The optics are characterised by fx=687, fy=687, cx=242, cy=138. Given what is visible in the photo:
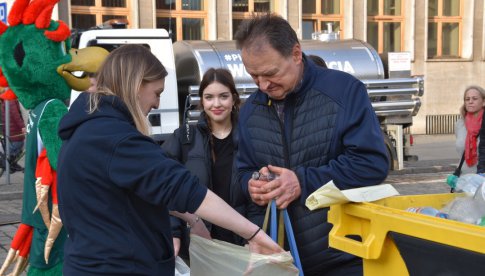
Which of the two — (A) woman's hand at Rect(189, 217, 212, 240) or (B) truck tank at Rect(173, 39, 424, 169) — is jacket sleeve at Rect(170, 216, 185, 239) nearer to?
(A) woman's hand at Rect(189, 217, 212, 240)

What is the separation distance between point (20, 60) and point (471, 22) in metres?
20.1

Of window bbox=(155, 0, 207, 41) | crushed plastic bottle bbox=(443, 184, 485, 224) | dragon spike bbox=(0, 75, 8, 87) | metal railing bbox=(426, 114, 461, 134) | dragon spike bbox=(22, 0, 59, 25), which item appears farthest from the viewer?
metal railing bbox=(426, 114, 461, 134)

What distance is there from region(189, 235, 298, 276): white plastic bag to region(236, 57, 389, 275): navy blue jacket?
243mm

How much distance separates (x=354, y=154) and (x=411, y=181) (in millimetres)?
9945

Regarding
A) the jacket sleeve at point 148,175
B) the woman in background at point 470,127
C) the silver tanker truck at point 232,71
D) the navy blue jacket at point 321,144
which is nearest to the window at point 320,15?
the silver tanker truck at point 232,71

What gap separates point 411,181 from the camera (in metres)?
12.3

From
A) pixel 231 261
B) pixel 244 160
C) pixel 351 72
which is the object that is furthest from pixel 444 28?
pixel 231 261

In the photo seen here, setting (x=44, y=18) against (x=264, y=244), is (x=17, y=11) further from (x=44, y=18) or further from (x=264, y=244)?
(x=264, y=244)

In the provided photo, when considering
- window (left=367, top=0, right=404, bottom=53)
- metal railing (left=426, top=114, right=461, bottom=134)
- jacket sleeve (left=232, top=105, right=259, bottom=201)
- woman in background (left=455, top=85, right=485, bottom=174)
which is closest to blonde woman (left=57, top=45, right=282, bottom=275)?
jacket sleeve (left=232, top=105, right=259, bottom=201)

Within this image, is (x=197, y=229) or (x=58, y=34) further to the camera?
(x=58, y=34)

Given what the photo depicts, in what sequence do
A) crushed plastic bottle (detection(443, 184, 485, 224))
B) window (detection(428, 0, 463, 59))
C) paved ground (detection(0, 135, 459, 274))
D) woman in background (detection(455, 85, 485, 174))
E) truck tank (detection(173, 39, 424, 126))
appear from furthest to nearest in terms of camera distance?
window (detection(428, 0, 463, 59)), truck tank (detection(173, 39, 424, 126)), paved ground (detection(0, 135, 459, 274)), woman in background (detection(455, 85, 485, 174)), crushed plastic bottle (detection(443, 184, 485, 224))

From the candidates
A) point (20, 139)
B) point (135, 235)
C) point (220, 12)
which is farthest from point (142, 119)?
point (220, 12)

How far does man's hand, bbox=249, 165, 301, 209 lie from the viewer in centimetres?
273

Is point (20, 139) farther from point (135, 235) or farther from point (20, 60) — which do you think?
point (135, 235)
